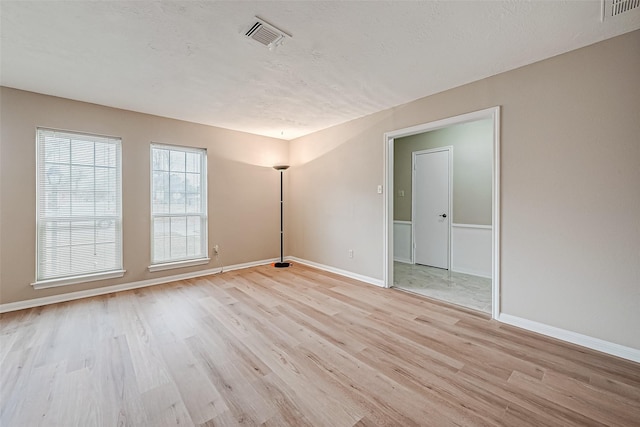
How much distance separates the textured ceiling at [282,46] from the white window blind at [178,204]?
3.49ft

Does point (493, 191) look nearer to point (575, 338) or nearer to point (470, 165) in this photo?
point (575, 338)

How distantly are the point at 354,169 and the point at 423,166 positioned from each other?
169 cm

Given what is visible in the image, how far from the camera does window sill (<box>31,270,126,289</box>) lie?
317 cm

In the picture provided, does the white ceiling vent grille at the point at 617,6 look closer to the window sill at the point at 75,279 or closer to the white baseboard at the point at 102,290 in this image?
the white baseboard at the point at 102,290

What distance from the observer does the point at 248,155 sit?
4969 millimetres

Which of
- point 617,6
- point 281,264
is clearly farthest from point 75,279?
point 617,6

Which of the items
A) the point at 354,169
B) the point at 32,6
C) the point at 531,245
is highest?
the point at 32,6

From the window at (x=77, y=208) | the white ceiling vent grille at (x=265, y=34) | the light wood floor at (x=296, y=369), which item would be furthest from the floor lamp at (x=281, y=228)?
the white ceiling vent grille at (x=265, y=34)

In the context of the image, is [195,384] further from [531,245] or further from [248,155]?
[248,155]

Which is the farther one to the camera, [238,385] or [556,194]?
[556,194]

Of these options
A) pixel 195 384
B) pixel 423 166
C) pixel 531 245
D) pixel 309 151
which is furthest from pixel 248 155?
pixel 531 245

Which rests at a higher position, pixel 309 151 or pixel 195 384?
pixel 309 151

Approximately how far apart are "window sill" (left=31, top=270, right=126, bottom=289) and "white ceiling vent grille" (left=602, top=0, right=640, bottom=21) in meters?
5.58

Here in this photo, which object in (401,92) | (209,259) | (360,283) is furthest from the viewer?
(209,259)
